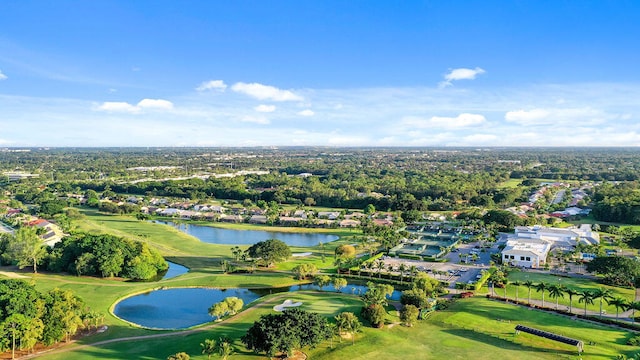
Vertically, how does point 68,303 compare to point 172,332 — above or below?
above

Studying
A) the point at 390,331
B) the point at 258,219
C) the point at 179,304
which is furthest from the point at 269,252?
the point at 258,219

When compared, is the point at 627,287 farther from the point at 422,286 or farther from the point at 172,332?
the point at 172,332

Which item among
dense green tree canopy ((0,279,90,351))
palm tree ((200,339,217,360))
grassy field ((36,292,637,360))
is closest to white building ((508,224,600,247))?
grassy field ((36,292,637,360))

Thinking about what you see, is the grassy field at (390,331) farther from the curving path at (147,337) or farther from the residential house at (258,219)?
the residential house at (258,219)

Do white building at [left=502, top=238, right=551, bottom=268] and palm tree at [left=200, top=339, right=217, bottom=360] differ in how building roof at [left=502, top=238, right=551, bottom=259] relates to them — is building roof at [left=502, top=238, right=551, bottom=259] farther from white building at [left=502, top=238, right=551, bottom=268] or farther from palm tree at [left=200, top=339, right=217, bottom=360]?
palm tree at [left=200, top=339, right=217, bottom=360]

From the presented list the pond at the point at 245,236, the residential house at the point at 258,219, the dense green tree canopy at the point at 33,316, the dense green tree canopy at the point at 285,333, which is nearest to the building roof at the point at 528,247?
the pond at the point at 245,236

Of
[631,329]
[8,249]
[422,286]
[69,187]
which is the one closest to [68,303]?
[8,249]
